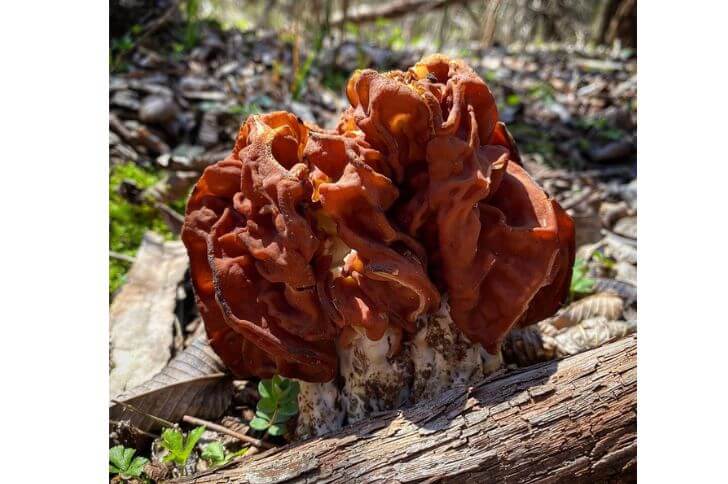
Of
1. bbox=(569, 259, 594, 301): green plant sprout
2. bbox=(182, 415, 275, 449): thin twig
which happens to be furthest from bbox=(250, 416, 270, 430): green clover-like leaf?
bbox=(569, 259, 594, 301): green plant sprout

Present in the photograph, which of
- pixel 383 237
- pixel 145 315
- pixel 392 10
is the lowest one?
pixel 145 315

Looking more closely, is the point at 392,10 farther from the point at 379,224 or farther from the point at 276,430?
the point at 276,430

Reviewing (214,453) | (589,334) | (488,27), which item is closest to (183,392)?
(214,453)

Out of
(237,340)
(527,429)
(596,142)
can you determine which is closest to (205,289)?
(237,340)

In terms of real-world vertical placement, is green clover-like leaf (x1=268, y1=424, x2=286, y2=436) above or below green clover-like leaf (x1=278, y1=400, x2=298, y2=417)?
below

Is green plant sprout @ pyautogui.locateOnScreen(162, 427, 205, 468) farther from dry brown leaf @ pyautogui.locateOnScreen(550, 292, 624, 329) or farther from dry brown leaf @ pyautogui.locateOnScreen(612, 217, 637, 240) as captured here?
dry brown leaf @ pyautogui.locateOnScreen(612, 217, 637, 240)

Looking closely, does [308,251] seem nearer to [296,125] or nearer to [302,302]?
[302,302]

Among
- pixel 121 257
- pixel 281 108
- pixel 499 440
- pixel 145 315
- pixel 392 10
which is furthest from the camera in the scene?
pixel 392 10
